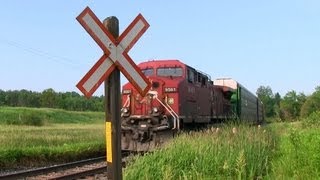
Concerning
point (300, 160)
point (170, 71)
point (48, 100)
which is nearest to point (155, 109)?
point (170, 71)

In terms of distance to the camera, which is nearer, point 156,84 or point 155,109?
point 155,109

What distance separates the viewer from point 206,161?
9570mm

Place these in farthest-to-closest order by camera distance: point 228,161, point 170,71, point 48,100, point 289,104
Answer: point 48,100 < point 289,104 < point 170,71 < point 228,161

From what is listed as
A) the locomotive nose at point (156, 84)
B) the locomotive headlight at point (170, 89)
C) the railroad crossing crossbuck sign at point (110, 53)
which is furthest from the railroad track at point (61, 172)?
the railroad crossing crossbuck sign at point (110, 53)

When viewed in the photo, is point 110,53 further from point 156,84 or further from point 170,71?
point 170,71

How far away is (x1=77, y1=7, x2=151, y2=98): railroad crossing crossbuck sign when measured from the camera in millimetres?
5117

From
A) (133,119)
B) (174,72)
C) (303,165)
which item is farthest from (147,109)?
(303,165)

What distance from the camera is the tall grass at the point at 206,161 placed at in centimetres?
896

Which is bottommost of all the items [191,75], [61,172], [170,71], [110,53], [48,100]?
[61,172]

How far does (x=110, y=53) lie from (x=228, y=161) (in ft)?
16.2

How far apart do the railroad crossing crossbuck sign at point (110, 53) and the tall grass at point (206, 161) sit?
2840mm

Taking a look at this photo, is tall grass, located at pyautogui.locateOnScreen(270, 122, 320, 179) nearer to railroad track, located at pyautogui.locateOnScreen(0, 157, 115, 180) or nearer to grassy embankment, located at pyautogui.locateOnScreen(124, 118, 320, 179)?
grassy embankment, located at pyautogui.locateOnScreen(124, 118, 320, 179)

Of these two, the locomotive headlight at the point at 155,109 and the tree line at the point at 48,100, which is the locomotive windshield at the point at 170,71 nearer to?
the locomotive headlight at the point at 155,109

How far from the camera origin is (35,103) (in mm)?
116500
